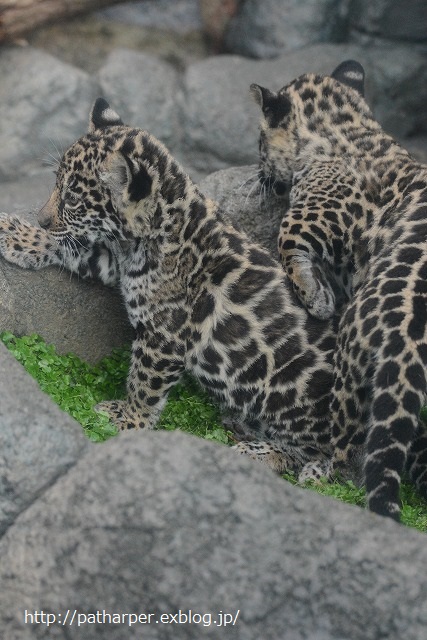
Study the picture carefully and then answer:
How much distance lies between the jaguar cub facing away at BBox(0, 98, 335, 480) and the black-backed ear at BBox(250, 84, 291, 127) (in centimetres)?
185

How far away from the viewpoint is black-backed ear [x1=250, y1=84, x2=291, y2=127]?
10531 mm

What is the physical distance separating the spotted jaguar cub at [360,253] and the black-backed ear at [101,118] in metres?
1.59

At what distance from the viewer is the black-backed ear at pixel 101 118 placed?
31.5ft

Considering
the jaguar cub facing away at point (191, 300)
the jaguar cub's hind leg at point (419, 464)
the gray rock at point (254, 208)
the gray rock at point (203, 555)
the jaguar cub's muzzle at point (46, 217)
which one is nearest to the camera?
the gray rock at point (203, 555)

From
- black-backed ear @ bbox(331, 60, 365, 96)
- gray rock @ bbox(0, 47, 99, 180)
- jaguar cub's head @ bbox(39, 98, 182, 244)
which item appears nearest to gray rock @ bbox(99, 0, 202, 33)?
gray rock @ bbox(0, 47, 99, 180)

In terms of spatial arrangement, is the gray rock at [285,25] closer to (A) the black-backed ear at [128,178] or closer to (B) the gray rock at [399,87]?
(B) the gray rock at [399,87]

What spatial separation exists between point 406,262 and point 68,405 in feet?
9.21

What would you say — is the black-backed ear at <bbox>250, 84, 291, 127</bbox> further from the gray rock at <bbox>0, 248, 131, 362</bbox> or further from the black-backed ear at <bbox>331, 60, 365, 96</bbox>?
the gray rock at <bbox>0, 248, 131, 362</bbox>

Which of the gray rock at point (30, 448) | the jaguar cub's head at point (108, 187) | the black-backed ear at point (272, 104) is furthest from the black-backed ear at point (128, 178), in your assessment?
the gray rock at point (30, 448)

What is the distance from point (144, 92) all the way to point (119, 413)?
8.33 m

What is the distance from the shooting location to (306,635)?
5.77 m

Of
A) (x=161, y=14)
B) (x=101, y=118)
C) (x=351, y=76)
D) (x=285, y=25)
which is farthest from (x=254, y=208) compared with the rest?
(x=161, y=14)

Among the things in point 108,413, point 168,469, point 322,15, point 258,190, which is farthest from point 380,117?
point 168,469

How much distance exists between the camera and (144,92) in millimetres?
16469
